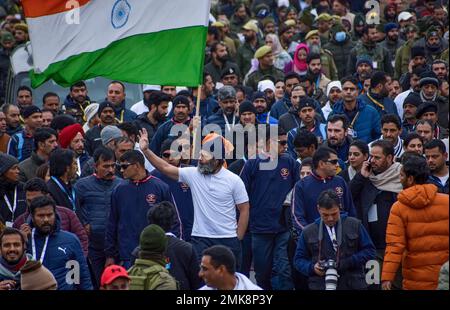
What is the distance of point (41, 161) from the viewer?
49.4ft

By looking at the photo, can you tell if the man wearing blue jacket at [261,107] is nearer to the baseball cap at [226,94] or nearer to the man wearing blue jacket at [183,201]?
the baseball cap at [226,94]

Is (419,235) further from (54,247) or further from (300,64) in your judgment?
(300,64)

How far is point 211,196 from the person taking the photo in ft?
44.7

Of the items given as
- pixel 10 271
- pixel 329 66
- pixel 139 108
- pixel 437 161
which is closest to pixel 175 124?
pixel 139 108

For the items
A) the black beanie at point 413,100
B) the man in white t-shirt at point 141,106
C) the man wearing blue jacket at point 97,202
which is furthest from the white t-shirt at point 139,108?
the man wearing blue jacket at point 97,202

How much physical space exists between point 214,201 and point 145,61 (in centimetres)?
169

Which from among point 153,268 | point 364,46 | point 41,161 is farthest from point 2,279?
point 364,46

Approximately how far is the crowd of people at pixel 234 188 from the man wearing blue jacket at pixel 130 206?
14 mm

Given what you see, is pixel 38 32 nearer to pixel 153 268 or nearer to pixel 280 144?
pixel 280 144

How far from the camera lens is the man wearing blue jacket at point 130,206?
13391 millimetres

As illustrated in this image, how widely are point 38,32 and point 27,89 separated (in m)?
5.33

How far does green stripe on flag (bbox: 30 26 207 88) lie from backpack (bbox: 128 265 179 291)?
3595 millimetres

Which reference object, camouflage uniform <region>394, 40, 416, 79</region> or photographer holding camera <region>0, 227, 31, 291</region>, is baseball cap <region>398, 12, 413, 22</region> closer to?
camouflage uniform <region>394, 40, 416, 79</region>

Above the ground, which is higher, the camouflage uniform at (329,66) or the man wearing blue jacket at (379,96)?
the camouflage uniform at (329,66)
